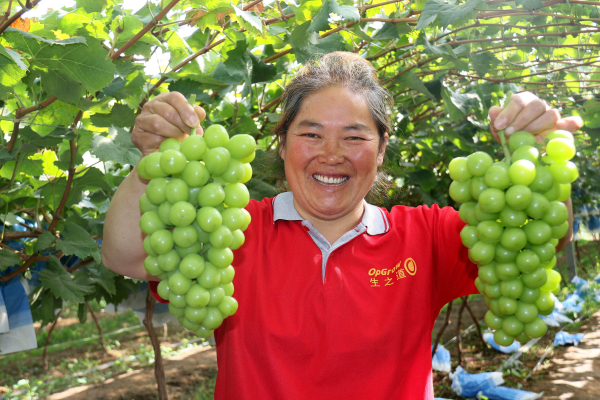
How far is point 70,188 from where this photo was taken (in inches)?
77.7

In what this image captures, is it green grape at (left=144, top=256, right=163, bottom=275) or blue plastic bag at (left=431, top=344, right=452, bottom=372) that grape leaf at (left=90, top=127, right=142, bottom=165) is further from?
blue plastic bag at (left=431, top=344, right=452, bottom=372)

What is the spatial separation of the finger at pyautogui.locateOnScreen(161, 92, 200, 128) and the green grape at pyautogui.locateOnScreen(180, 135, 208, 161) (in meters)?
0.09

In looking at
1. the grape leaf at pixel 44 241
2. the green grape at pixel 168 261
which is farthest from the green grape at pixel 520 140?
the grape leaf at pixel 44 241

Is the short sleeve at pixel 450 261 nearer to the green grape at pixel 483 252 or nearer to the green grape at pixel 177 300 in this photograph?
the green grape at pixel 483 252

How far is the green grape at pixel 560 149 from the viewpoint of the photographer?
1086 mm

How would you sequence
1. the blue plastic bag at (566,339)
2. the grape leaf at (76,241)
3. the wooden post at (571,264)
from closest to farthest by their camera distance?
the grape leaf at (76,241) < the blue plastic bag at (566,339) < the wooden post at (571,264)

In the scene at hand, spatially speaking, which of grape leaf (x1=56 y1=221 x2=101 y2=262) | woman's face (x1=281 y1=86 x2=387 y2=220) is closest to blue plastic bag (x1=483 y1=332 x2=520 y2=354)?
woman's face (x1=281 y1=86 x2=387 y2=220)

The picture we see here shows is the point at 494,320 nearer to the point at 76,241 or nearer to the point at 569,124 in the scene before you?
the point at 569,124

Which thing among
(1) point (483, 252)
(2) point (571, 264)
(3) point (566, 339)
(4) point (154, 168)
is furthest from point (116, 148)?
(2) point (571, 264)

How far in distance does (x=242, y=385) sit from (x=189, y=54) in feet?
4.47

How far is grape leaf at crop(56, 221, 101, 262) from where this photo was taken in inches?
74.9

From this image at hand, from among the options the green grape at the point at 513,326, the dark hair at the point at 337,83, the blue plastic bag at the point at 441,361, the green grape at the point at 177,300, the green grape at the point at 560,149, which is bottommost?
the blue plastic bag at the point at 441,361

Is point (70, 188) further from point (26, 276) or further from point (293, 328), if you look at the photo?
point (293, 328)

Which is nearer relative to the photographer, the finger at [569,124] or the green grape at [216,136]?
the green grape at [216,136]
